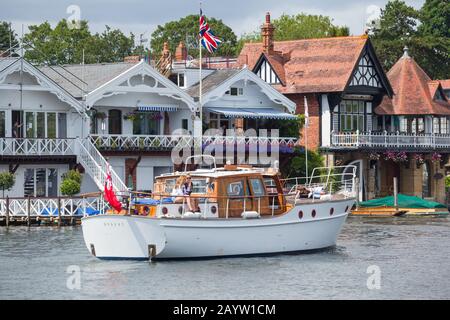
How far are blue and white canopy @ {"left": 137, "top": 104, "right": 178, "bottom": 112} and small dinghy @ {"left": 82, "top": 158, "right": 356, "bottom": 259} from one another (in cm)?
2045

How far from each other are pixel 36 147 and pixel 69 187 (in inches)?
154

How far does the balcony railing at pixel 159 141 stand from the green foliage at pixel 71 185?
152 inches

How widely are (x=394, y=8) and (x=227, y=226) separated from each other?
2572 inches

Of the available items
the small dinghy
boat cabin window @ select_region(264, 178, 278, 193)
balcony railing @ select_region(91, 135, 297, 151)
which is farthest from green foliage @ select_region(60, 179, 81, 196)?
boat cabin window @ select_region(264, 178, 278, 193)

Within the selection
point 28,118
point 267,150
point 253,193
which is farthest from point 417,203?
point 253,193

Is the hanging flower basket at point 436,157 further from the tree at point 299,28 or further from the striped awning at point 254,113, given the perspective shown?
the tree at point 299,28

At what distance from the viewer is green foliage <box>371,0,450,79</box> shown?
4031 inches

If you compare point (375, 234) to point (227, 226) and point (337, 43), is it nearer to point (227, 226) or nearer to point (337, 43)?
point (227, 226)

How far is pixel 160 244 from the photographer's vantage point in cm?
4353

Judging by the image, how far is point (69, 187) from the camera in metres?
59.1

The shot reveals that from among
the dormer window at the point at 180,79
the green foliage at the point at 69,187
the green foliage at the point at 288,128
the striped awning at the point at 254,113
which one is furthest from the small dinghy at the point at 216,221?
the dormer window at the point at 180,79

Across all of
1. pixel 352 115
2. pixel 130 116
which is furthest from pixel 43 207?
pixel 352 115

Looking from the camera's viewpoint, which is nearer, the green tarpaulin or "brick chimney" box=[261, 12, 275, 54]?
the green tarpaulin

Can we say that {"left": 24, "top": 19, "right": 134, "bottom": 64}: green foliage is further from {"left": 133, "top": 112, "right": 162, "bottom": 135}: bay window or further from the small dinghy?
the small dinghy
